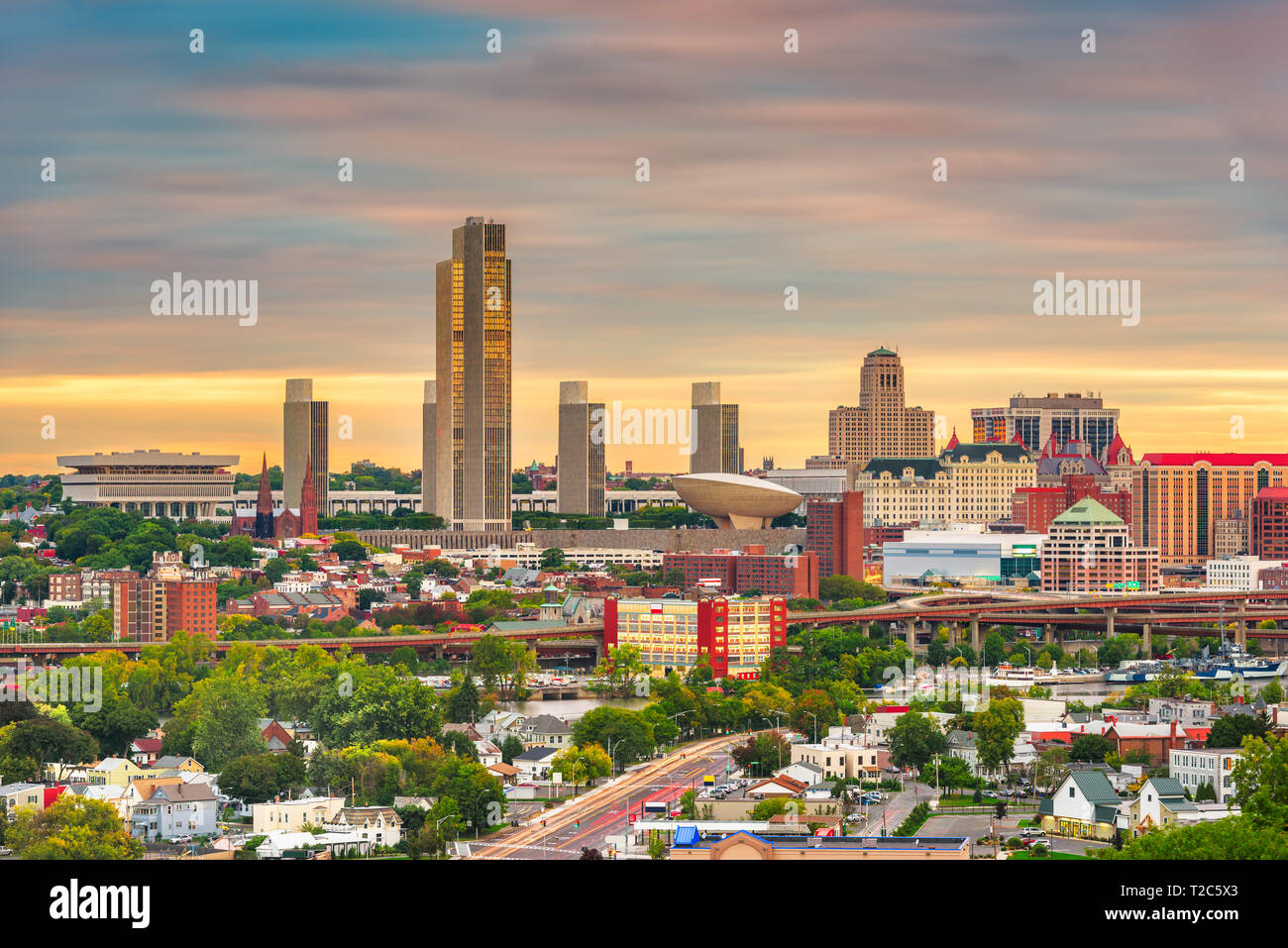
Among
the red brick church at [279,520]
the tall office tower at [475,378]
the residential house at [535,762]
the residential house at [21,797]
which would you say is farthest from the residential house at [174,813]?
the red brick church at [279,520]

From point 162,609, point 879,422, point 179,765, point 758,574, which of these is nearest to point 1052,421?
point 879,422

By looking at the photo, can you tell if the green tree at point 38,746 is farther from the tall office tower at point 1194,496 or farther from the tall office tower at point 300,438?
the tall office tower at point 300,438

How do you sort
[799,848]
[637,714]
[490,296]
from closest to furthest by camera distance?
[799,848] → [637,714] → [490,296]

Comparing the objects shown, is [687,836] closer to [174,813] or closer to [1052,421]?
[174,813]

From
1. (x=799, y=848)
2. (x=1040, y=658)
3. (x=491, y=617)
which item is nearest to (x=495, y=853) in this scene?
(x=799, y=848)

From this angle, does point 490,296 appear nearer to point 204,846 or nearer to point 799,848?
point 204,846

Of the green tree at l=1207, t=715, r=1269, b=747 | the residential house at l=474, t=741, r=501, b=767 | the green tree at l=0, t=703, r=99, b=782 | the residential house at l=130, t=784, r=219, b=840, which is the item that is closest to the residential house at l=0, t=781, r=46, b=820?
the residential house at l=130, t=784, r=219, b=840
